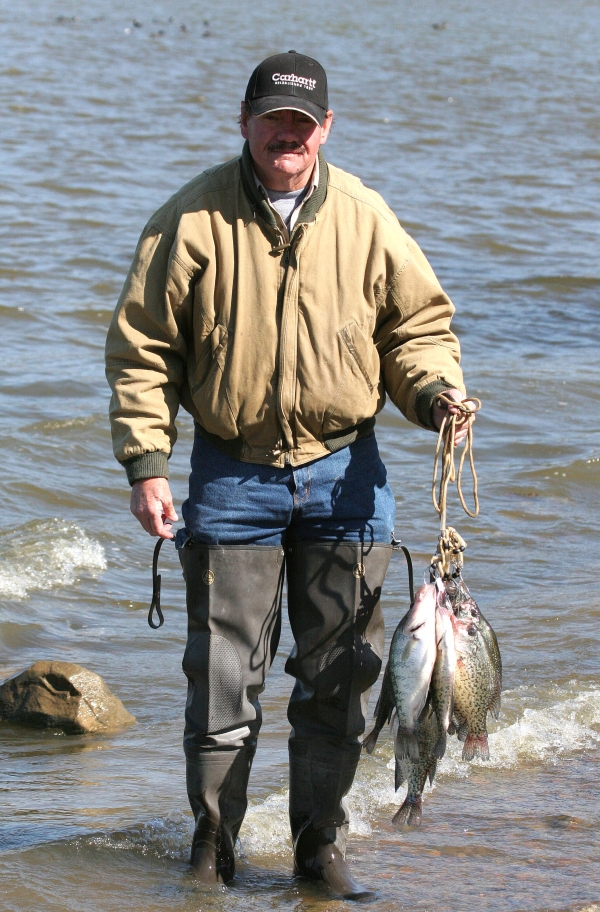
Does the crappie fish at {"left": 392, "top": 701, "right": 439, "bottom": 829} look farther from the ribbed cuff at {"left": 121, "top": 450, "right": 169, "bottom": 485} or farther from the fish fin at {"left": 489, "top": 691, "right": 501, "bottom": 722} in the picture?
the ribbed cuff at {"left": 121, "top": 450, "right": 169, "bottom": 485}

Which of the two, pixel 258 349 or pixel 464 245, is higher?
pixel 258 349

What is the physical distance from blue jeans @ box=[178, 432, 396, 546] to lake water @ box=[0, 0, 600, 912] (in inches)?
42.5

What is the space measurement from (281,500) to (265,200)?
32.5 inches

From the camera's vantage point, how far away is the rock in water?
512 centimetres

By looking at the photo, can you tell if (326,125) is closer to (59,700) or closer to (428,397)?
(428,397)

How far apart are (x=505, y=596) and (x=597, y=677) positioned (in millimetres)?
1170

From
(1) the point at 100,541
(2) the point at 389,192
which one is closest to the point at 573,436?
(1) the point at 100,541

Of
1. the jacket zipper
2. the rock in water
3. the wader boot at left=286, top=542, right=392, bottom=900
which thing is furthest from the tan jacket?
the rock in water

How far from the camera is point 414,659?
3484 mm

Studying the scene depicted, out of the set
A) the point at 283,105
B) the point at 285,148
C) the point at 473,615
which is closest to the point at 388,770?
the point at 473,615

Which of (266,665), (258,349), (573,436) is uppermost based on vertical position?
(258,349)

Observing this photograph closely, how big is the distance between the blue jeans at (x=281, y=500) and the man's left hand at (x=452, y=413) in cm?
25

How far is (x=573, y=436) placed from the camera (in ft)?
31.7

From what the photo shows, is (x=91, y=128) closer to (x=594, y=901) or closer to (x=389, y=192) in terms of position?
(x=389, y=192)
